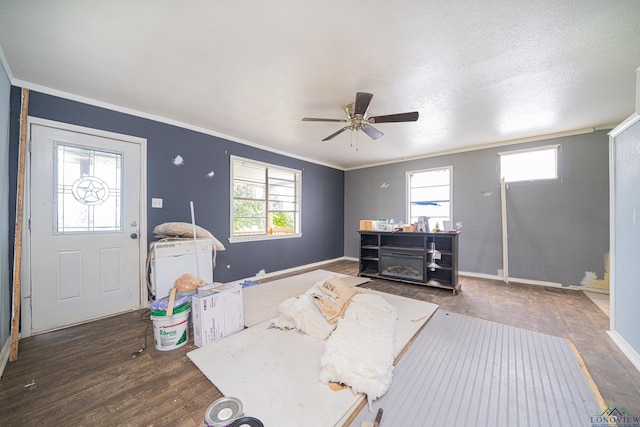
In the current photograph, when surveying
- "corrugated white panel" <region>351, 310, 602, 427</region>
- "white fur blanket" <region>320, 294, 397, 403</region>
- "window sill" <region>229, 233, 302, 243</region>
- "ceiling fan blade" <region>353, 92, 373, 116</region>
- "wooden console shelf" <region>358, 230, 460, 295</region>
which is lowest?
"corrugated white panel" <region>351, 310, 602, 427</region>

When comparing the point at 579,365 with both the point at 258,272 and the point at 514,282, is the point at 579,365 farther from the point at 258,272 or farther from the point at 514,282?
the point at 258,272

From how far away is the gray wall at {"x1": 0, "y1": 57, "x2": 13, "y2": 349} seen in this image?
77.0 inches

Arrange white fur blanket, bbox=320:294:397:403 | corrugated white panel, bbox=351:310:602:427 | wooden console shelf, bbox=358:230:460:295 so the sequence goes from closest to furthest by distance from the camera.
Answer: corrugated white panel, bbox=351:310:602:427 → white fur blanket, bbox=320:294:397:403 → wooden console shelf, bbox=358:230:460:295

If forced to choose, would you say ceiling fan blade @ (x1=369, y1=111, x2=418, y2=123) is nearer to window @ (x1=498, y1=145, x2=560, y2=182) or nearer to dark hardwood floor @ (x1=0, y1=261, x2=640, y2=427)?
dark hardwood floor @ (x1=0, y1=261, x2=640, y2=427)

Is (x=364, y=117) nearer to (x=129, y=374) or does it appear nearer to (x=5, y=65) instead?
(x=129, y=374)

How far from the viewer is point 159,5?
4.97 ft

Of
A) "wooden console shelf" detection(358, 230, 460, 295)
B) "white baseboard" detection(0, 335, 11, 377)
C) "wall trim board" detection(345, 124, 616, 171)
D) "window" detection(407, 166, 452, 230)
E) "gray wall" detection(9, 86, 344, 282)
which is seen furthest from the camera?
"window" detection(407, 166, 452, 230)

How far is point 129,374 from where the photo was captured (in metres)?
1.72

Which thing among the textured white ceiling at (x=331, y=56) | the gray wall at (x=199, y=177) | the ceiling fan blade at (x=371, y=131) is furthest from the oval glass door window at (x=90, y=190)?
the ceiling fan blade at (x=371, y=131)

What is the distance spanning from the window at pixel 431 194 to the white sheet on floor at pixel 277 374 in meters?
3.21

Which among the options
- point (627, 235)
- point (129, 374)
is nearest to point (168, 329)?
point (129, 374)

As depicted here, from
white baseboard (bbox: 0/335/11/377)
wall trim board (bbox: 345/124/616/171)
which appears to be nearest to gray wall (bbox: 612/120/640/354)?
wall trim board (bbox: 345/124/616/171)

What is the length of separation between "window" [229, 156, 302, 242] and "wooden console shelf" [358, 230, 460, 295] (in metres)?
1.76

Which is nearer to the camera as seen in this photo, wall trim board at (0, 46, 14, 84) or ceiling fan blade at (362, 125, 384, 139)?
wall trim board at (0, 46, 14, 84)
